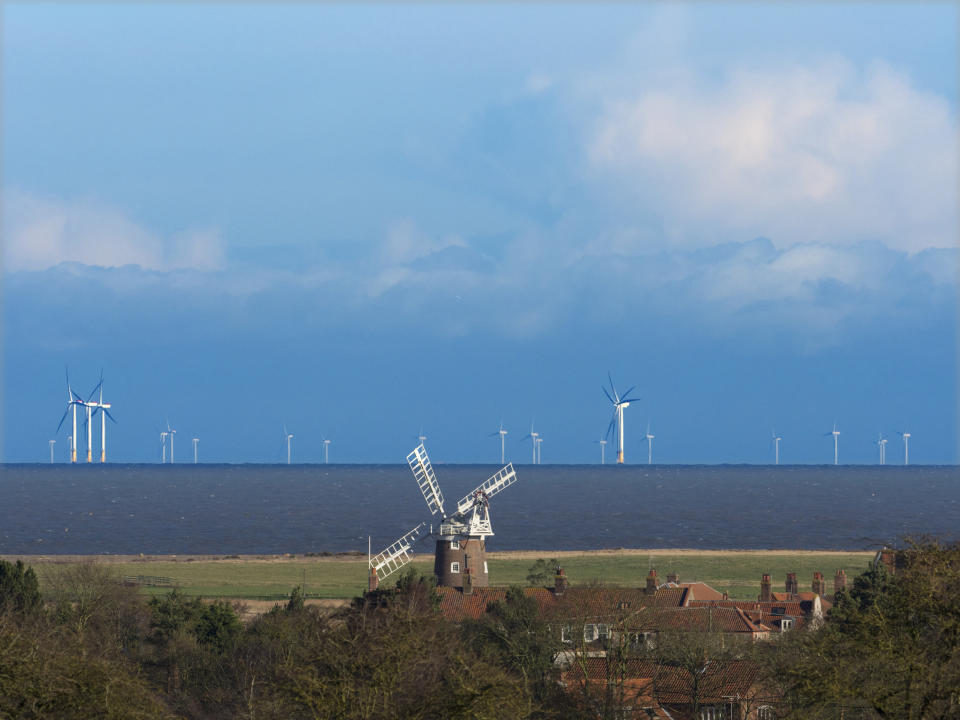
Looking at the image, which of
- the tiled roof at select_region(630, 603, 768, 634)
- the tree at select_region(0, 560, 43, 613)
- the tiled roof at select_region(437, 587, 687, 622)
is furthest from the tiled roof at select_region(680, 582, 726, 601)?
the tree at select_region(0, 560, 43, 613)

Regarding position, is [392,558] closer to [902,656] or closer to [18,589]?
[18,589]

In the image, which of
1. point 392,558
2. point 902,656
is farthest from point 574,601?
point 902,656

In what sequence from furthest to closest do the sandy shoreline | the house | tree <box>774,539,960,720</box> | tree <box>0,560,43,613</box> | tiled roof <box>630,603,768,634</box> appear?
the sandy shoreline, tree <box>0,560,43,613</box>, tiled roof <box>630,603,768,634</box>, the house, tree <box>774,539,960,720</box>

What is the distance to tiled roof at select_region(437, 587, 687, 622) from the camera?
167 feet

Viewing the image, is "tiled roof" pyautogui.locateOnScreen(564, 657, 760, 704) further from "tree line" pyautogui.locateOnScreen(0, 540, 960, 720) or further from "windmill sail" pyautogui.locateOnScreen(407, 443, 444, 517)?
"windmill sail" pyautogui.locateOnScreen(407, 443, 444, 517)

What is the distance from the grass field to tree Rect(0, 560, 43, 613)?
66.0 feet

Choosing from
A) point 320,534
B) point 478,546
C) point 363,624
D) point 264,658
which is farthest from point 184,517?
point 363,624

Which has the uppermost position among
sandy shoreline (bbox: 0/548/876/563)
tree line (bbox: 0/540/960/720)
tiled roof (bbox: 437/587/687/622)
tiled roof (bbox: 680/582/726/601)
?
tree line (bbox: 0/540/960/720)

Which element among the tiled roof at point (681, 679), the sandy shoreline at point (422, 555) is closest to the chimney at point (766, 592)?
the tiled roof at point (681, 679)

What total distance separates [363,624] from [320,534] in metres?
132

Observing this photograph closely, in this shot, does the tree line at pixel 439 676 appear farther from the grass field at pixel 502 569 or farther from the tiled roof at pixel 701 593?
the grass field at pixel 502 569

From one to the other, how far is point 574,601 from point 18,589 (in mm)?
24765

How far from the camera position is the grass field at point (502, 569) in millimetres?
91750

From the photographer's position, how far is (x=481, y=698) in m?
24.3
